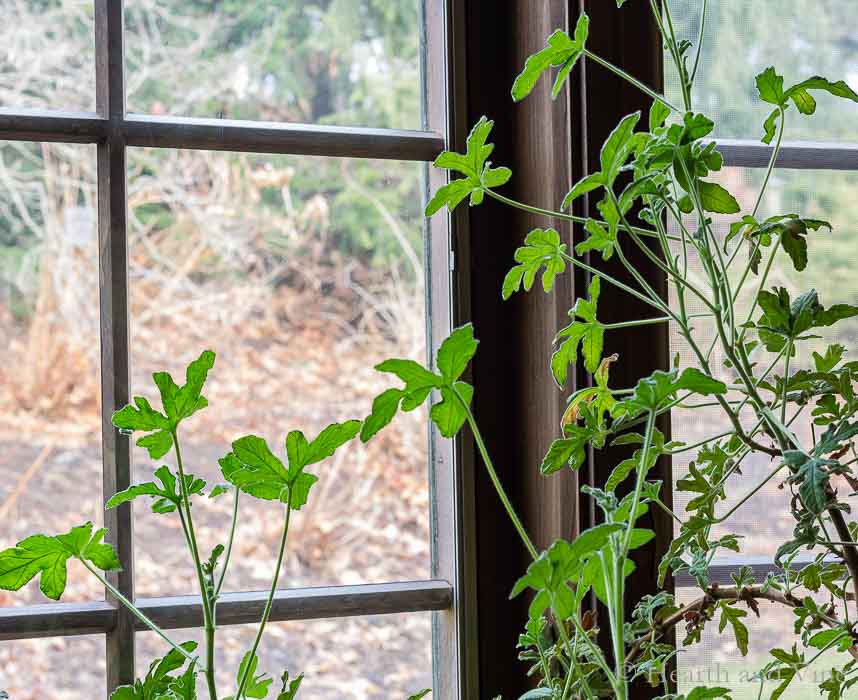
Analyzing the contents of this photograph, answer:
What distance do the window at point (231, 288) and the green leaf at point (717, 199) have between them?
376 millimetres

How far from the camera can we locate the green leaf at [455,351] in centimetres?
70

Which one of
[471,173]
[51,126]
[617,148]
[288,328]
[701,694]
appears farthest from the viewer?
[288,328]

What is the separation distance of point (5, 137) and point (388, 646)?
742 mm

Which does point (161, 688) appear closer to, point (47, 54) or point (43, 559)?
point (43, 559)

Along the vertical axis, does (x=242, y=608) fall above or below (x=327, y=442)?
below

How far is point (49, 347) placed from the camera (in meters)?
1.07

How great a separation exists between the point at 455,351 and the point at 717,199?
32cm

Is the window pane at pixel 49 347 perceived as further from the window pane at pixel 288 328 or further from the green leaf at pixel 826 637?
the green leaf at pixel 826 637

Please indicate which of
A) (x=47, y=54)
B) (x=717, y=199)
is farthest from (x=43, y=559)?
(x=717, y=199)

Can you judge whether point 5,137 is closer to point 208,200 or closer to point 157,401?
point 208,200

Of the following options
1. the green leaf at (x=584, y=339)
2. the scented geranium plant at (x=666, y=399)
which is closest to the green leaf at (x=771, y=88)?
the scented geranium plant at (x=666, y=399)

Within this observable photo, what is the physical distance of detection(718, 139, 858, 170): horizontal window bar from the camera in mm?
1185

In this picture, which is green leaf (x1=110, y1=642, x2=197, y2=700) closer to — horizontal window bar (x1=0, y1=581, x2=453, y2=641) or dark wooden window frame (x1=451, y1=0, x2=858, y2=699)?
horizontal window bar (x1=0, y1=581, x2=453, y2=641)

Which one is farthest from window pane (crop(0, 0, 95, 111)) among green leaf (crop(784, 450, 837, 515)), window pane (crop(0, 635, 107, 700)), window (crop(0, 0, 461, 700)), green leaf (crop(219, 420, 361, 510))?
green leaf (crop(784, 450, 837, 515))
